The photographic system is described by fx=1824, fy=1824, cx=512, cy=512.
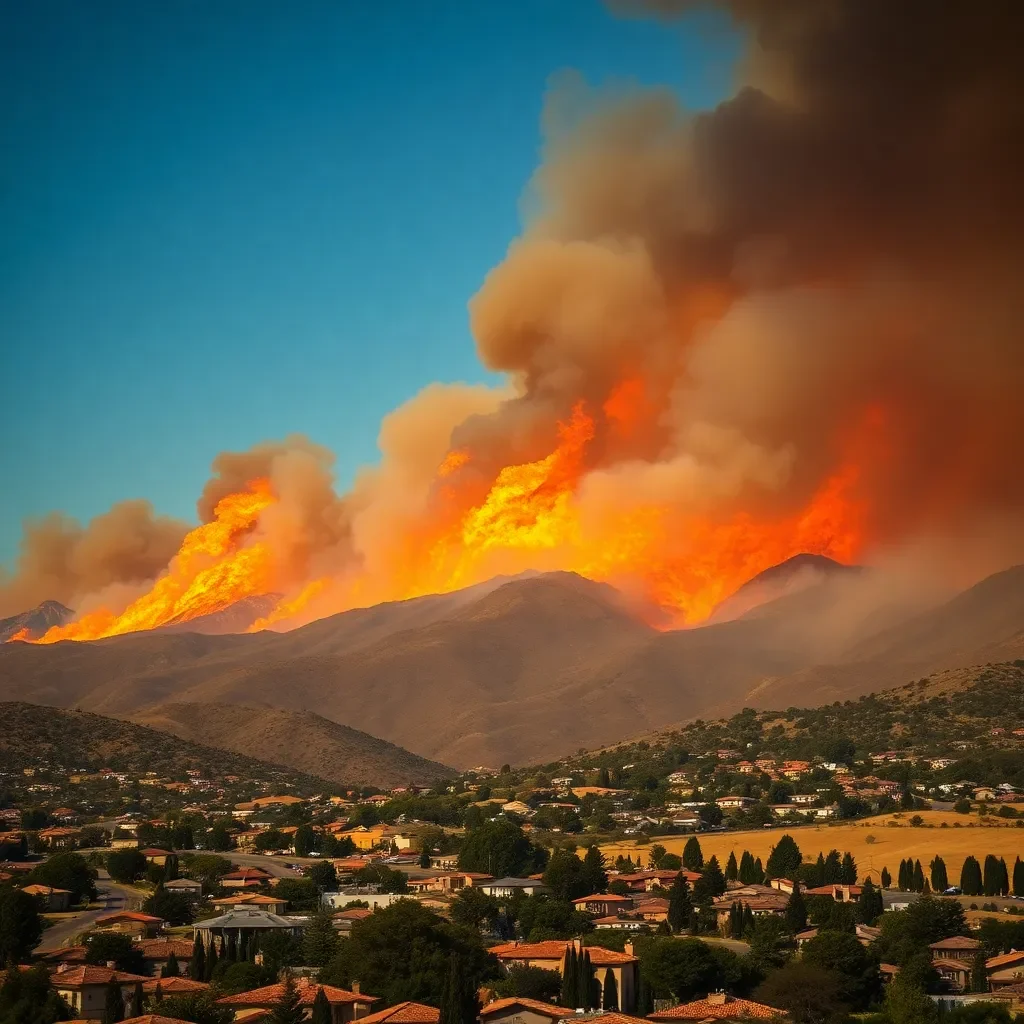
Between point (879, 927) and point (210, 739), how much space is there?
11576 centimetres

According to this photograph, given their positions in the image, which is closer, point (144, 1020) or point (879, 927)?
point (144, 1020)

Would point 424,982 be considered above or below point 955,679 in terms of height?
below

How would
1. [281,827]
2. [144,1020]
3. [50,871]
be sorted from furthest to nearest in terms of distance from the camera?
[281,827], [50,871], [144,1020]

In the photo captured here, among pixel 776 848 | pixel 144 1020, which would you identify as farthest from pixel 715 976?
pixel 776 848

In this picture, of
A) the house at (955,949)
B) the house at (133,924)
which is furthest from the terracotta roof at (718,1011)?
the house at (133,924)

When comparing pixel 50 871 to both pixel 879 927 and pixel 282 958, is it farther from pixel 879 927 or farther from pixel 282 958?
pixel 879 927

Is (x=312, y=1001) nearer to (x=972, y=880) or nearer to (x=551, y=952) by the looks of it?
(x=551, y=952)

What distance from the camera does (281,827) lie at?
331ft

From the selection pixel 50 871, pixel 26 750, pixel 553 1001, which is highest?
pixel 26 750

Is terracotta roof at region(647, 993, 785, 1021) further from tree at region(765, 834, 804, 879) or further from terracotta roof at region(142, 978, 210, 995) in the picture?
tree at region(765, 834, 804, 879)

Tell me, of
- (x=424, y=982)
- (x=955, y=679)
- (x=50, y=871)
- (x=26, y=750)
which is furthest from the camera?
(x=955, y=679)

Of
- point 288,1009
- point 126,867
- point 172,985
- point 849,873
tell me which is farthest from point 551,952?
point 126,867

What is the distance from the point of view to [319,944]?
183 ft

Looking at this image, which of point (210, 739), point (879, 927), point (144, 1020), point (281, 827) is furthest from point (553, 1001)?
point (210, 739)
